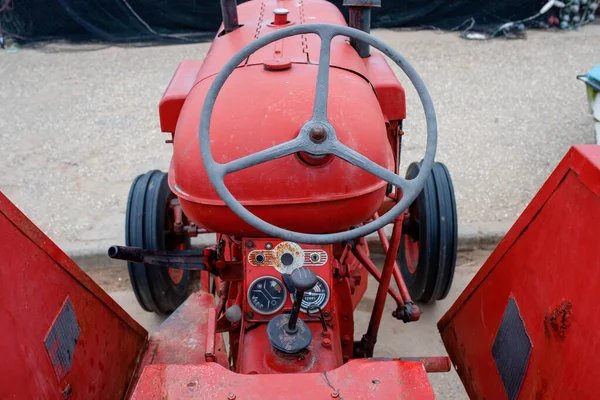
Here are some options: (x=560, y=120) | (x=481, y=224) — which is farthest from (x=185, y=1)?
(x=481, y=224)

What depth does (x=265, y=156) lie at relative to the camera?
1.51 meters

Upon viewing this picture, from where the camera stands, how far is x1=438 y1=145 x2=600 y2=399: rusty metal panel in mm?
1390

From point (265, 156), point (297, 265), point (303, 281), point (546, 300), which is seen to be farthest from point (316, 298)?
point (546, 300)

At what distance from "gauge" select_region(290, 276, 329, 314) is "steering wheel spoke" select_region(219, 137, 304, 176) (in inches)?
22.0

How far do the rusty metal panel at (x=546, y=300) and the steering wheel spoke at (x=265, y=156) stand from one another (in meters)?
0.75

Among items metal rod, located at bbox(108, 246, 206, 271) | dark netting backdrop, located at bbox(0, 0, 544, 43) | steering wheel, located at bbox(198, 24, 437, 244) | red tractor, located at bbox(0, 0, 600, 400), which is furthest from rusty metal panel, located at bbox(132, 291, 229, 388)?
dark netting backdrop, located at bbox(0, 0, 544, 43)

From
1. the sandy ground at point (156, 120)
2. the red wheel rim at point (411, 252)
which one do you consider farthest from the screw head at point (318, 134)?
the sandy ground at point (156, 120)

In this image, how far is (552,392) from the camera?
4.87 ft

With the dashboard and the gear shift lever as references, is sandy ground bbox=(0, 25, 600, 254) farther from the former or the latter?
the gear shift lever

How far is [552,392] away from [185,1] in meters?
6.65

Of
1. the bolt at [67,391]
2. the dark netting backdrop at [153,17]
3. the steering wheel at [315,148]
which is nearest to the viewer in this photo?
the steering wheel at [315,148]

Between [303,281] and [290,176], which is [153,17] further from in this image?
[303,281]

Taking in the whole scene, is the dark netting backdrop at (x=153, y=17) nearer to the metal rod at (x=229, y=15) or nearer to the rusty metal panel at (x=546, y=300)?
the metal rod at (x=229, y=15)

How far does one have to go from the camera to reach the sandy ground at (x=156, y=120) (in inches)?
152
